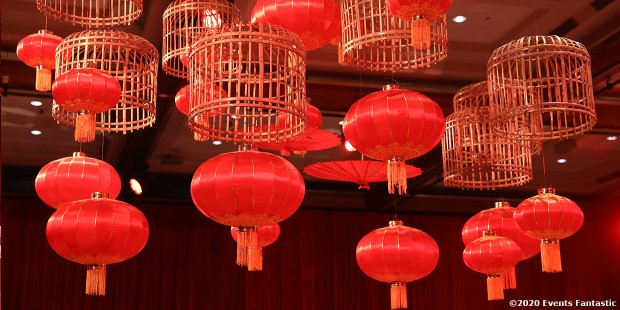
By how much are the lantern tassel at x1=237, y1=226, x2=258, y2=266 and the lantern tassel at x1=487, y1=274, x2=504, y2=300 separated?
8.81 ft

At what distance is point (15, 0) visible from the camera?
5.63 metres

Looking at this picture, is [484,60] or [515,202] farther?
[515,202]

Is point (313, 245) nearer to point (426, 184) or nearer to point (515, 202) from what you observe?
point (426, 184)

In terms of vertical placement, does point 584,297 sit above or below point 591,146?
below

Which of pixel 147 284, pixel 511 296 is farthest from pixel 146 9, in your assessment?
pixel 511 296

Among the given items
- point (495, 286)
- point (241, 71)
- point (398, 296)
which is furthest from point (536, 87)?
point (495, 286)

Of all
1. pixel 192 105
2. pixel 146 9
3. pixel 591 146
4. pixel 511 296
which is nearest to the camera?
pixel 192 105

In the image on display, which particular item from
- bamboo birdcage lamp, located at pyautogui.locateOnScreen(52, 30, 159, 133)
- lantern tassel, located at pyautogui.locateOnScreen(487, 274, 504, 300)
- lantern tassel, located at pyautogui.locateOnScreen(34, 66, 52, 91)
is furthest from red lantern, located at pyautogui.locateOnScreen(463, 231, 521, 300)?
lantern tassel, located at pyautogui.locateOnScreen(34, 66, 52, 91)

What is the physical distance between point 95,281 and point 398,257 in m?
1.71

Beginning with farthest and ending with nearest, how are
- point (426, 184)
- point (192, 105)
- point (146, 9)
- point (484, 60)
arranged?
1. point (426, 184)
2. point (484, 60)
3. point (146, 9)
4. point (192, 105)

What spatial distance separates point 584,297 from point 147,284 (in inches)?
240

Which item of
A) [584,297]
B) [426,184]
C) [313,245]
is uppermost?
[426,184]

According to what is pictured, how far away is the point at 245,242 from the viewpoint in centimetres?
302

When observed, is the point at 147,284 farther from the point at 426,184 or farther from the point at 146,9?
the point at 146,9
